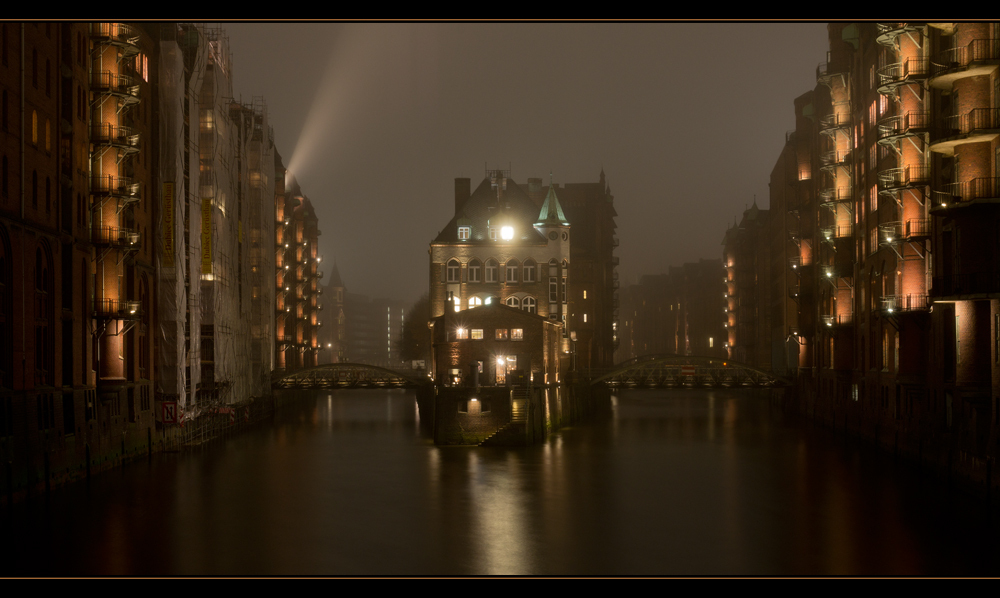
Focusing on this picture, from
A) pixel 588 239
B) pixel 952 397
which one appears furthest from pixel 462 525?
pixel 588 239

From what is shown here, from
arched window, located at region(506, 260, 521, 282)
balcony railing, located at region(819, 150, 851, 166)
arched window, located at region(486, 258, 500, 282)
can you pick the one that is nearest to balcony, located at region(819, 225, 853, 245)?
balcony railing, located at region(819, 150, 851, 166)

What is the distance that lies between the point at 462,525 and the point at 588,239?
294ft

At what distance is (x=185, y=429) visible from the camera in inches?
2233

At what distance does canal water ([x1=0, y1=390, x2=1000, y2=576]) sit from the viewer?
2956 centimetres

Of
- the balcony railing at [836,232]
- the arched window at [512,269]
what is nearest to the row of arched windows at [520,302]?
the arched window at [512,269]

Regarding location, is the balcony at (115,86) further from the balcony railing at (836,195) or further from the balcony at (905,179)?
the balcony railing at (836,195)

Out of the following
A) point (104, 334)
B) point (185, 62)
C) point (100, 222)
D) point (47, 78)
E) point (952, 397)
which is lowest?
point (952, 397)

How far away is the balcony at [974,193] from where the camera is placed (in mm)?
34969

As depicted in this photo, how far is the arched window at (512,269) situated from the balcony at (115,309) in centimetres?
3854

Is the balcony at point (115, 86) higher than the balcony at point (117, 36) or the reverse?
the reverse

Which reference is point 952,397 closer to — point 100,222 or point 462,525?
point 462,525

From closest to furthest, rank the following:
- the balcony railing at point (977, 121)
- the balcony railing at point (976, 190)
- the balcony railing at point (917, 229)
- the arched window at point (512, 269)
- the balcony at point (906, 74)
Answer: the balcony railing at point (976, 190) < the balcony railing at point (977, 121) < the balcony at point (906, 74) < the balcony railing at point (917, 229) < the arched window at point (512, 269)

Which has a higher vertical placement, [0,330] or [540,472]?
[0,330]

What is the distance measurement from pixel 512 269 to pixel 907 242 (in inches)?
1585
